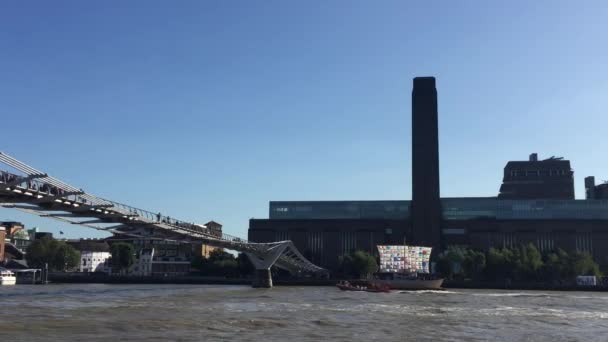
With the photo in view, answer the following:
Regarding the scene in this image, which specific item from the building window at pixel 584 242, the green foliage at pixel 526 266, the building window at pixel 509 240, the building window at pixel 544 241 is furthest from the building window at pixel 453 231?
the building window at pixel 584 242

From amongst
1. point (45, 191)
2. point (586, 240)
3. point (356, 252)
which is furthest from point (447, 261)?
point (45, 191)

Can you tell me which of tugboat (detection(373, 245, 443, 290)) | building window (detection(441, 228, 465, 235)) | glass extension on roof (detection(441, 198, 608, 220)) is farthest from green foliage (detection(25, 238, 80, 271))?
glass extension on roof (detection(441, 198, 608, 220))

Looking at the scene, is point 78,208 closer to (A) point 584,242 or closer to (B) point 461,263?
(B) point 461,263

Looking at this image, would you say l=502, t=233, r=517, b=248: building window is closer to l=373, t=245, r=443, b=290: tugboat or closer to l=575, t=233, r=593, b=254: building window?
l=575, t=233, r=593, b=254: building window

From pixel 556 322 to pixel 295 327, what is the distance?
24.8m

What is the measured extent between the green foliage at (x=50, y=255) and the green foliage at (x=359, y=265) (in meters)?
74.9

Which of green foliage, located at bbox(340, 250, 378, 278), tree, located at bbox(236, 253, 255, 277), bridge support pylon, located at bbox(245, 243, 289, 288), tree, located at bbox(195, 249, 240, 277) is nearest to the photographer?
bridge support pylon, located at bbox(245, 243, 289, 288)

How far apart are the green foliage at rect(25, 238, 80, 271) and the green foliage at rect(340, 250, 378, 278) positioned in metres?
74.9

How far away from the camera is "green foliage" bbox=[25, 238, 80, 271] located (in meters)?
181

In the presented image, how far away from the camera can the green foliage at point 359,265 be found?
174m

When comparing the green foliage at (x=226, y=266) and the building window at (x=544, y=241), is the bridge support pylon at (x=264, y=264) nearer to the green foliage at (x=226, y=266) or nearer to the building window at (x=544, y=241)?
the green foliage at (x=226, y=266)

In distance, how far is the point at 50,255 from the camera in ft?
595

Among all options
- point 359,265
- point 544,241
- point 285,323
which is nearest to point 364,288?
point 359,265

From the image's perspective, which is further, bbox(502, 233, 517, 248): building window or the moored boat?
bbox(502, 233, 517, 248): building window
